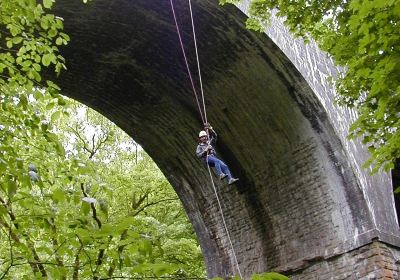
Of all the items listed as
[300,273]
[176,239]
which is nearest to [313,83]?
[300,273]

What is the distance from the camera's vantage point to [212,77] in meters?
8.34

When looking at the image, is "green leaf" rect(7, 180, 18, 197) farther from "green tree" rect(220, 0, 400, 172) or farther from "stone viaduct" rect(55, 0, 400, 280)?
"stone viaduct" rect(55, 0, 400, 280)

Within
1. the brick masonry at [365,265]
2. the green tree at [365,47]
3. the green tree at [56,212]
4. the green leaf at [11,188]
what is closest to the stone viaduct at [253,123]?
the brick masonry at [365,265]

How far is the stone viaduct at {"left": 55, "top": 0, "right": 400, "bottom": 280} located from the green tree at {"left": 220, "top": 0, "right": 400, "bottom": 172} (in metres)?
1.43

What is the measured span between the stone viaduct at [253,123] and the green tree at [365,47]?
1435 mm

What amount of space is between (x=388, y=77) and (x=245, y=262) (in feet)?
17.9

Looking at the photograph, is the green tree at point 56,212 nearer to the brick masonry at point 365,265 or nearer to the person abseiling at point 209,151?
the person abseiling at point 209,151

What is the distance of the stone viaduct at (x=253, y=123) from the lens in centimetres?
741

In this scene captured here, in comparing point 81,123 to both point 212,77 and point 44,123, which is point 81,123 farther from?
point 44,123

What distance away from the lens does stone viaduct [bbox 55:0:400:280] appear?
741cm

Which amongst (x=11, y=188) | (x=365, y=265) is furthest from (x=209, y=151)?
(x=11, y=188)

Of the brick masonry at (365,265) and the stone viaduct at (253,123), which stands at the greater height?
the stone viaduct at (253,123)

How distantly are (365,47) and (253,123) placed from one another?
3750 mm

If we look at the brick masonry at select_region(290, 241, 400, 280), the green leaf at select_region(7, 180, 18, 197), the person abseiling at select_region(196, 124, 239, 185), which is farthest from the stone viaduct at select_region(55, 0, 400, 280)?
the green leaf at select_region(7, 180, 18, 197)
